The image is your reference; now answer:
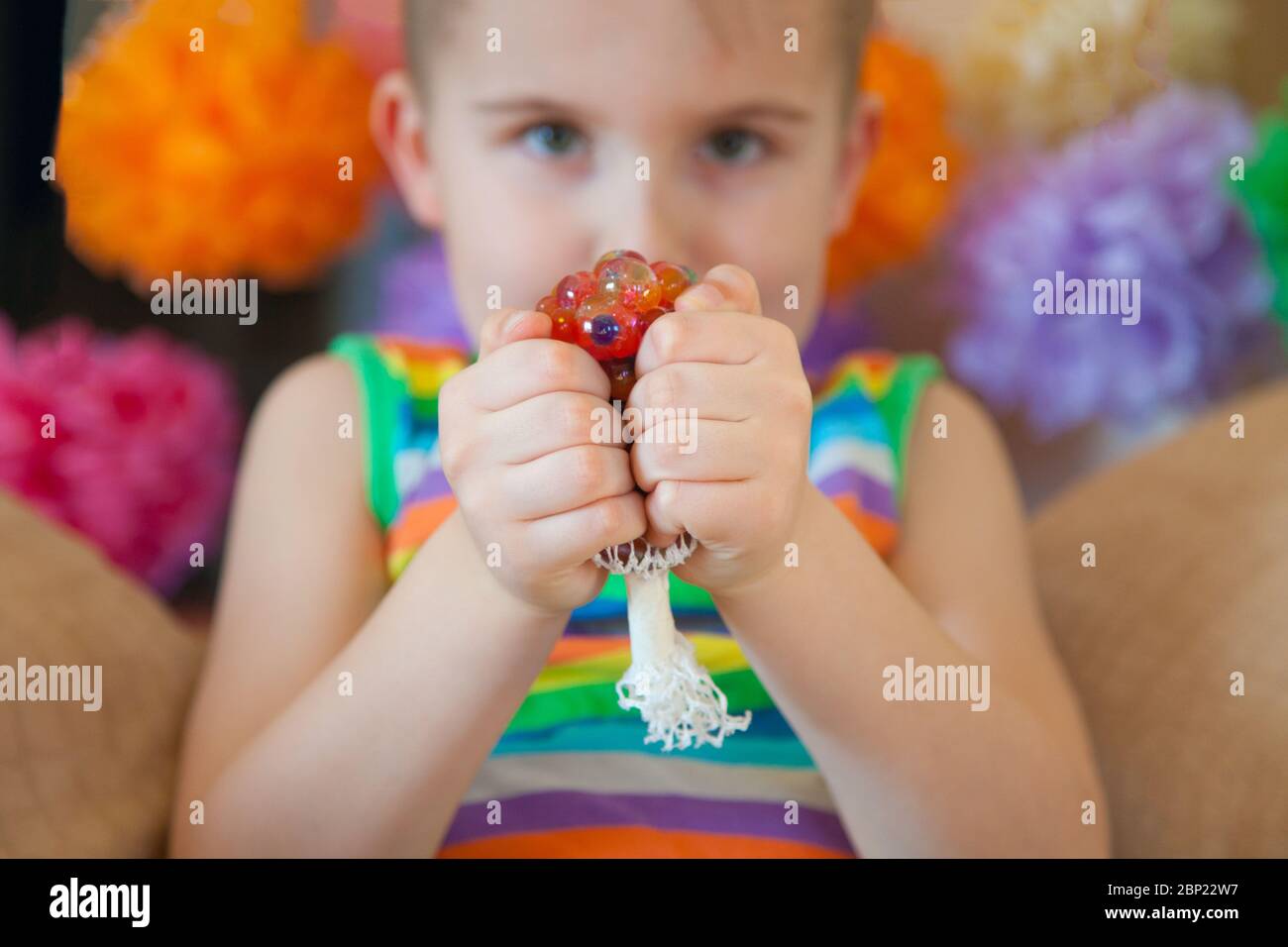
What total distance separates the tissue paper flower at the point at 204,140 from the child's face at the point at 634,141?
32 cm

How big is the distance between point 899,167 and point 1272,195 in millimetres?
324

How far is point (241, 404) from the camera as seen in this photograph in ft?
3.89

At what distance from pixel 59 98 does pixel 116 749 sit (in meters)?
0.56

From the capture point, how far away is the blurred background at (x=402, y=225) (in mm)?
1045

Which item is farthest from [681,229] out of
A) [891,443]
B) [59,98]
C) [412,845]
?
[59,98]

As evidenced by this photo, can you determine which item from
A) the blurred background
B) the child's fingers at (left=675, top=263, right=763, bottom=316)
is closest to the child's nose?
the child's fingers at (left=675, top=263, right=763, bottom=316)

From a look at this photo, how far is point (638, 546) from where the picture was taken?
561 mm

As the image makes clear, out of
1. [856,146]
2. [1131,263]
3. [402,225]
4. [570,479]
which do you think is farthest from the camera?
[402,225]

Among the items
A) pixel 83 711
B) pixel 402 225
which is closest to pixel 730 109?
pixel 83 711

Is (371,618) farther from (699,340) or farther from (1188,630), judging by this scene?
(1188,630)

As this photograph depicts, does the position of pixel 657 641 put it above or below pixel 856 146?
below

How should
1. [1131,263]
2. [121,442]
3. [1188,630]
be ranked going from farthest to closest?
[1131,263], [121,442], [1188,630]

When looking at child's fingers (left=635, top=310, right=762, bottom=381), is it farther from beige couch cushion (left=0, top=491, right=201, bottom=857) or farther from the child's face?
beige couch cushion (left=0, top=491, right=201, bottom=857)

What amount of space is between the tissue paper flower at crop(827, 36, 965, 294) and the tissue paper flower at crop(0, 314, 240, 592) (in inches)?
24.0
